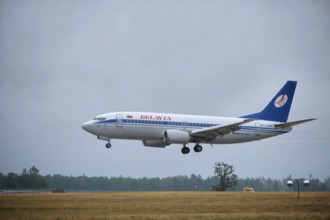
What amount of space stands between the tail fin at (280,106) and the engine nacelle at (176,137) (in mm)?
12408

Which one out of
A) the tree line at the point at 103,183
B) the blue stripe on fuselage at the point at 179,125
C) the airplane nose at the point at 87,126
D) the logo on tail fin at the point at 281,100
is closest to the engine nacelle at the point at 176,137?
the blue stripe on fuselage at the point at 179,125

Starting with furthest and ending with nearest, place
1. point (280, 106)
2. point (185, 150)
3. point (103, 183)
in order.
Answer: point (103, 183) < point (280, 106) < point (185, 150)

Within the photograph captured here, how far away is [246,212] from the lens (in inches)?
1315


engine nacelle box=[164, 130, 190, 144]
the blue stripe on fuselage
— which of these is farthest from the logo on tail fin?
engine nacelle box=[164, 130, 190, 144]

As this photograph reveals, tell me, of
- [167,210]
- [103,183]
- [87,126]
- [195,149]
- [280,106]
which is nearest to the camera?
[167,210]

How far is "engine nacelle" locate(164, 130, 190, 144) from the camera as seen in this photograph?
60000 mm

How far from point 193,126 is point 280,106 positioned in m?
14.6

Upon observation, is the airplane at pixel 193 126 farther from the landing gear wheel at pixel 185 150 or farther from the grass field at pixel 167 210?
the grass field at pixel 167 210

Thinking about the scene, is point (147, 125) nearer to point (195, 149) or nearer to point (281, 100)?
point (195, 149)

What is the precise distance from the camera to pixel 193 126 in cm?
6241

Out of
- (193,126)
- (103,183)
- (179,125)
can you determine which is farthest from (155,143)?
(103,183)

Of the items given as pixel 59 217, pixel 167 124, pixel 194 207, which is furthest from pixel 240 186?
pixel 59 217

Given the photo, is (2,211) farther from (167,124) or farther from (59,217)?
(167,124)

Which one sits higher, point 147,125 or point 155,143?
point 147,125
